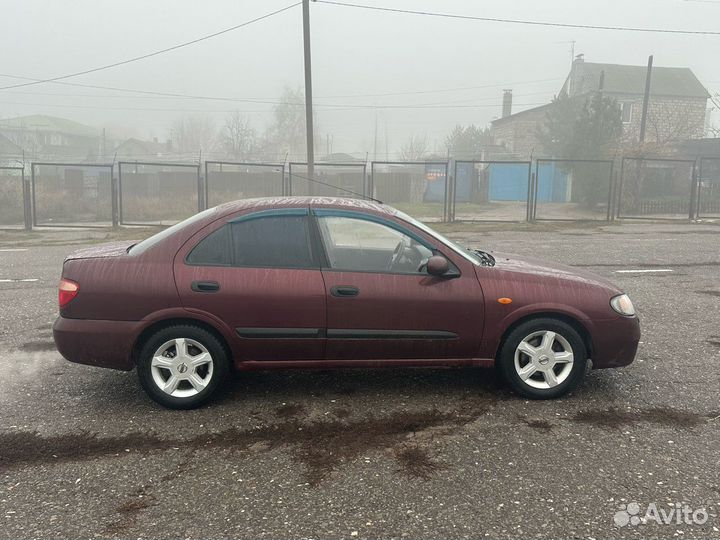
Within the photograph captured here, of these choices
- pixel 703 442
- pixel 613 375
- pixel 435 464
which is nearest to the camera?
pixel 435 464

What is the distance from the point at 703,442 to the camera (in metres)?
3.58

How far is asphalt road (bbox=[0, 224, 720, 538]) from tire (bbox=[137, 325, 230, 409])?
0.14 metres

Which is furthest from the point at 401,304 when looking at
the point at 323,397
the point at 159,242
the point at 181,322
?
the point at 159,242

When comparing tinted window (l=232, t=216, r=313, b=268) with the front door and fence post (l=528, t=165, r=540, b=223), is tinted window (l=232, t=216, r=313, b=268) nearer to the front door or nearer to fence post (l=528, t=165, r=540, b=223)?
the front door

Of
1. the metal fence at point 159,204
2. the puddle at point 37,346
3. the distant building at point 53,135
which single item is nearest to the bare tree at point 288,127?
the distant building at point 53,135

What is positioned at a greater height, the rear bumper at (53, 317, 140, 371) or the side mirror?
the side mirror

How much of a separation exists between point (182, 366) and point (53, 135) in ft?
275

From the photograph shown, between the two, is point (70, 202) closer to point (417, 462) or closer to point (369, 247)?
point (369, 247)

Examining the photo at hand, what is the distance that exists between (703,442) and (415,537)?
211 cm

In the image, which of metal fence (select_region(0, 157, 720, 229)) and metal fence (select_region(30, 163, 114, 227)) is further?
metal fence (select_region(30, 163, 114, 227))

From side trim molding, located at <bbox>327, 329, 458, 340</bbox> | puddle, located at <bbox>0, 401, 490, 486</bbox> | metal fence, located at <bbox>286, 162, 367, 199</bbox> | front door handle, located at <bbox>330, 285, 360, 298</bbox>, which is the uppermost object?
metal fence, located at <bbox>286, 162, 367, 199</bbox>

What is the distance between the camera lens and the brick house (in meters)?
45.8

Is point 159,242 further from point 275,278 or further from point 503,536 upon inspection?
point 503,536

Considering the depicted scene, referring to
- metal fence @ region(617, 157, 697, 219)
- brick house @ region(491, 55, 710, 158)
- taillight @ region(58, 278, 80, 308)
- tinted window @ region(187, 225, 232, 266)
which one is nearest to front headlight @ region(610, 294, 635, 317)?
tinted window @ region(187, 225, 232, 266)
